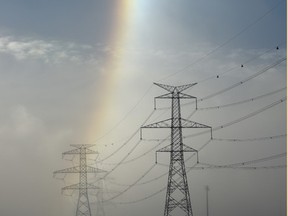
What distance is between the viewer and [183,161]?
257ft

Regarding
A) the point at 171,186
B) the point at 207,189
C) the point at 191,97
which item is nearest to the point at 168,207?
the point at 171,186

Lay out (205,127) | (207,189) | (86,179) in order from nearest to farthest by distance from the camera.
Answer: (205,127) → (86,179) → (207,189)

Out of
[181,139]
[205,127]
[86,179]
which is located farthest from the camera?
[86,179]

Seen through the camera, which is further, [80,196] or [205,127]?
[80,196]

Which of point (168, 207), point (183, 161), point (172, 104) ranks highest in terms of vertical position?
point (172, 104)

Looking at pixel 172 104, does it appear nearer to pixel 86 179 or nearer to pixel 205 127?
pixel 205 127

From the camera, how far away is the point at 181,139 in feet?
259

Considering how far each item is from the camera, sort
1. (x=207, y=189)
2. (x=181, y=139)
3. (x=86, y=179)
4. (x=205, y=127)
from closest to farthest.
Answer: (x=205, y=127)
(x=181, y=139)
(x=86, y=179)
(x=207, y=189)

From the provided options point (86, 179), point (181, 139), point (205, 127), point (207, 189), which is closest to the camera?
point (205, 127)

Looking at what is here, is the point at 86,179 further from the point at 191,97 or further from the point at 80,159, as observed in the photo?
the point at 191,97

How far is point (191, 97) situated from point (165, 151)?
7155 mm

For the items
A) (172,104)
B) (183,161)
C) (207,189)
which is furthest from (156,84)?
(207,189)

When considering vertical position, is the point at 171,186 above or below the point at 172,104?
below

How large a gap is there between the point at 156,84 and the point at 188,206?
14.3 metres
